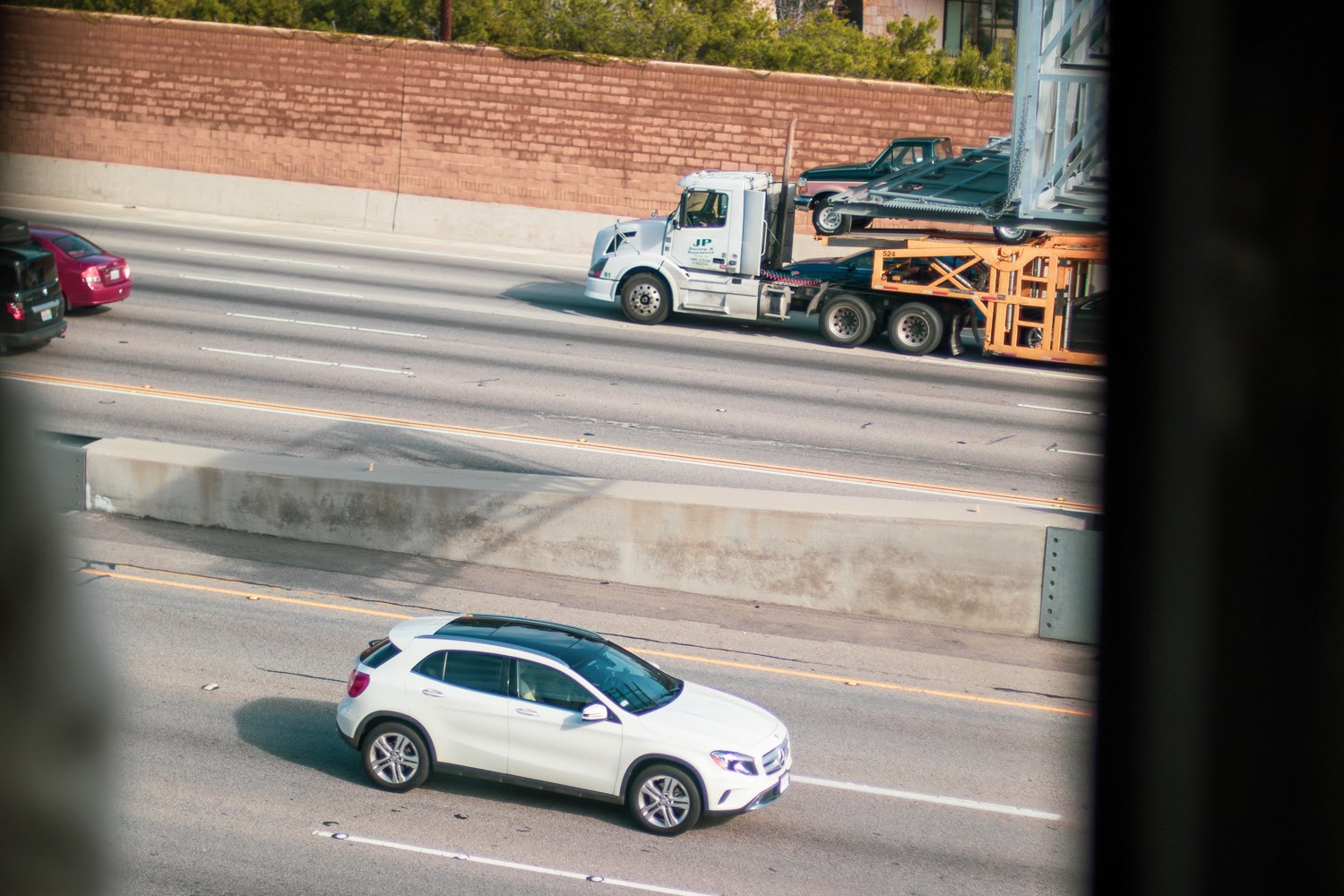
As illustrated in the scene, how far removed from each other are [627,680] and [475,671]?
3.82 feet

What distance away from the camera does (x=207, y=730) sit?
398 inches

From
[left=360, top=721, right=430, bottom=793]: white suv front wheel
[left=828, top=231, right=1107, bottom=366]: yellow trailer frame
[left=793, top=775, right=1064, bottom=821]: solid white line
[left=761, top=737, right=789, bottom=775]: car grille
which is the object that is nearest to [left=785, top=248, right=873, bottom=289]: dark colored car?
[left=828, top=231, right=1107, bottom=366]: yellow trailer frame

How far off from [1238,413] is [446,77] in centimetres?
4000

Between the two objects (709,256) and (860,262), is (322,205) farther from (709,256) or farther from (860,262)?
(860,262)

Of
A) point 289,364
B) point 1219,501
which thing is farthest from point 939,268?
point 1219,501

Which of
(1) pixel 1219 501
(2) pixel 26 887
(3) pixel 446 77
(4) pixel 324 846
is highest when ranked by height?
(3) pixel 446 77

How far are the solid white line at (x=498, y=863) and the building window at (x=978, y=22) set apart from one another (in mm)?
53184

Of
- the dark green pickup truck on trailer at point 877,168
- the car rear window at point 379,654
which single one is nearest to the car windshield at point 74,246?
the dark green pickup truck on trailer at point 877,168

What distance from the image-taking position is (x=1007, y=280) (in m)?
23.9

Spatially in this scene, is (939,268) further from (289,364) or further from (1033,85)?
(289,364)

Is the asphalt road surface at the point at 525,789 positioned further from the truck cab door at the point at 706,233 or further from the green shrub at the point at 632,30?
the green shrub at the point at 632,30

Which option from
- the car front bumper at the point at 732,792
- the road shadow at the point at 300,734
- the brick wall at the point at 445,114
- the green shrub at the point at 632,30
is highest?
the green shrub at the point at 632,30

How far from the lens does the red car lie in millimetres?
23234

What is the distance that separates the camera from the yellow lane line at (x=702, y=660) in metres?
11.8
